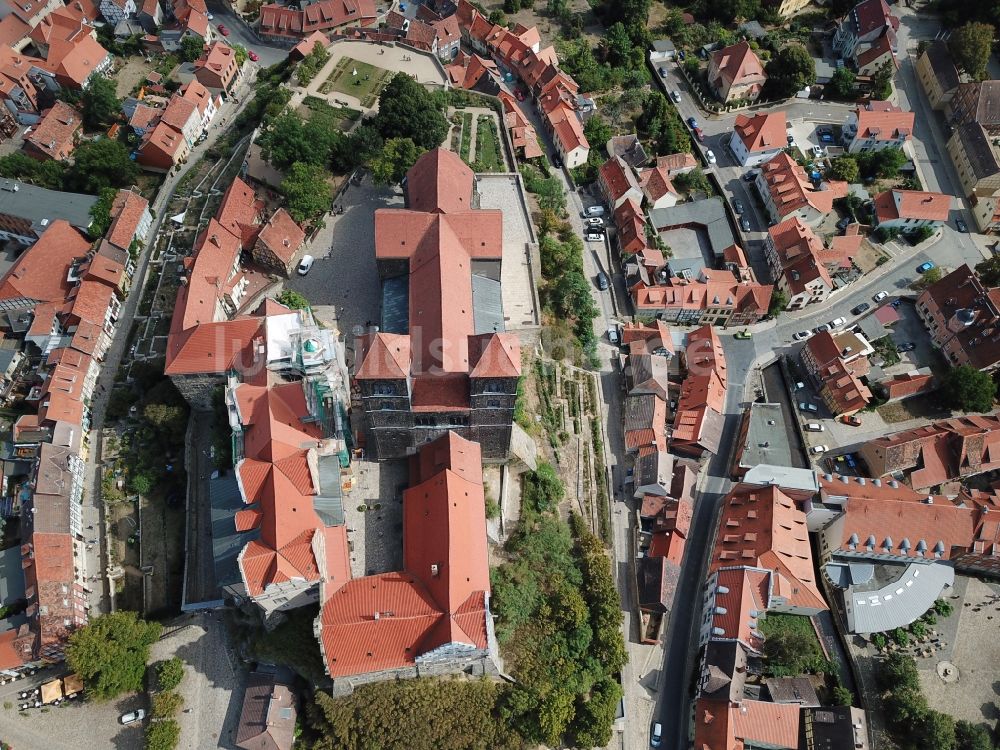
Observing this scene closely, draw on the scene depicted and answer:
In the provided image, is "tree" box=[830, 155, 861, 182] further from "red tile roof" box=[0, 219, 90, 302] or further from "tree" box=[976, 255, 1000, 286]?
"red tile roof" box=[0, 219, 90, 302]

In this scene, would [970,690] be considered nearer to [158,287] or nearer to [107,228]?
[158,287]

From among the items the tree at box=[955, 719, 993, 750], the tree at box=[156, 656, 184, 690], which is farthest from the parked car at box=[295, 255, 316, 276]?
the tree at box=[955, 719, 993, 750]

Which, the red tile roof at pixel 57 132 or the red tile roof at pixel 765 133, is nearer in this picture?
the red tile roof at pixel 57 132

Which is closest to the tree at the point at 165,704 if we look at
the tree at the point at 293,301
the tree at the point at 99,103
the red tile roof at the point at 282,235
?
the tree at the point at 293,301

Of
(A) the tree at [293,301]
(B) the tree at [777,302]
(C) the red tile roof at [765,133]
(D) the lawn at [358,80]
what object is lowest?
(A) the tree at [293,301]

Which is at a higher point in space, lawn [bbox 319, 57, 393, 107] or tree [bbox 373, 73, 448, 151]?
lawn [bbox 319, 57, 393, 107]

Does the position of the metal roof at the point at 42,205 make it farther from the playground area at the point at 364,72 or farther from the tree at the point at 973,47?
the tree at the point at 973,47
